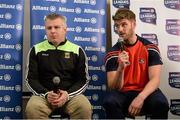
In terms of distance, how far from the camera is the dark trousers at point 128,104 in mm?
2578

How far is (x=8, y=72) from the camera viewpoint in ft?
10.5

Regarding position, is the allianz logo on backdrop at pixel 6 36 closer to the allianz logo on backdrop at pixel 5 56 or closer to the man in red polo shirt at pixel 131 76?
the allianz logo on backdrop at pixel 5 56

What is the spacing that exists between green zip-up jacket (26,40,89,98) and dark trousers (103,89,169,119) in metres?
0.33

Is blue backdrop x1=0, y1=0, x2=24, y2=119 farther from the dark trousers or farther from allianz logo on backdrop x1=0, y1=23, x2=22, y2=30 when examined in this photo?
the dark trousers

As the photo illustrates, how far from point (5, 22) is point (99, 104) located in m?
1.20

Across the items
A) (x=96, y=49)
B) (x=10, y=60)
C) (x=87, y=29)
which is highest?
(x=87, y=29)

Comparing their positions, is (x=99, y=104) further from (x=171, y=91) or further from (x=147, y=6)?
(x=147, y=6)

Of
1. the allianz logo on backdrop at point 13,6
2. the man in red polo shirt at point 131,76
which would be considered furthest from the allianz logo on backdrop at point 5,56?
the man in red polo shirt at point 131,76

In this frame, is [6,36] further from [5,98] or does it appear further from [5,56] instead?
[5,98]

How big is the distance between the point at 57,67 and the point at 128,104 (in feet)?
2.25

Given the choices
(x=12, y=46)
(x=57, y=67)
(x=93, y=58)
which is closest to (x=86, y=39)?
(x=93, y=58)

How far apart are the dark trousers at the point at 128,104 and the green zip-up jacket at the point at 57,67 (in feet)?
1.07

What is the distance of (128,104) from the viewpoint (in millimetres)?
2725

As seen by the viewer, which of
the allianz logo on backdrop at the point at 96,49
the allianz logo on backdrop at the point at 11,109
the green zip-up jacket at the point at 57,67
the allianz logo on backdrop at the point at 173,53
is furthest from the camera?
the allianz logo on backdrop at the point at 173,53
